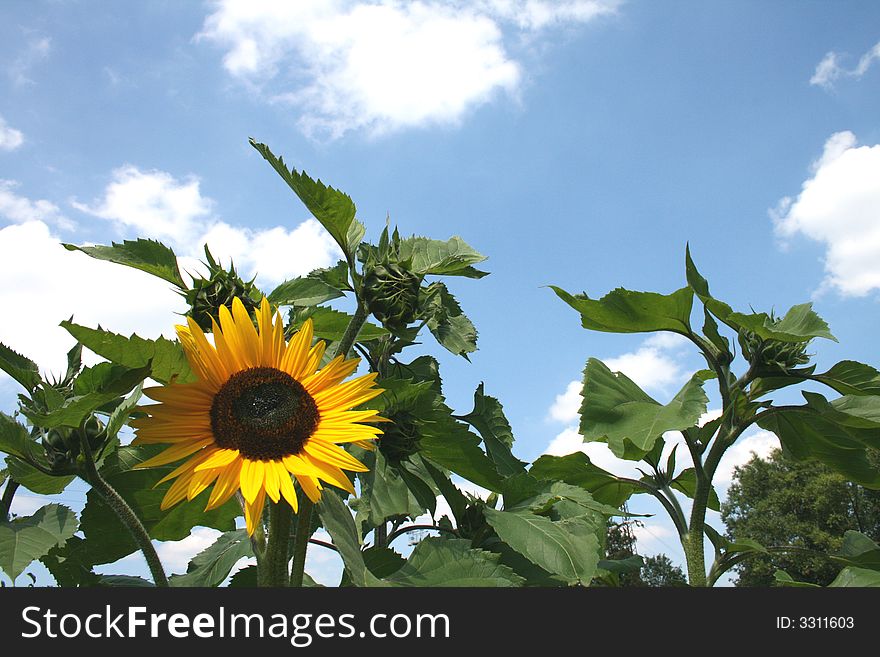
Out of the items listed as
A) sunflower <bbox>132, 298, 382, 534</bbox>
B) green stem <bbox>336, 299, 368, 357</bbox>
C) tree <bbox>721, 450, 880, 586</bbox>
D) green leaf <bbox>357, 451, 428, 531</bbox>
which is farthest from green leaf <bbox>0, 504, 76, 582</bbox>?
tree <bbox>721, 450, 880, 586</bbox>

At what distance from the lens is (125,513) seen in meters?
1.29

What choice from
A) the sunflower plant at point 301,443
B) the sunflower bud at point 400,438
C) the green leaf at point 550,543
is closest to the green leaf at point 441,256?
the sunflower plant at point 301,443

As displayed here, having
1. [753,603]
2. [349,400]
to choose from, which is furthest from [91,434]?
[753,603]

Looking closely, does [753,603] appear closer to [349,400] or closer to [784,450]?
[349,400]

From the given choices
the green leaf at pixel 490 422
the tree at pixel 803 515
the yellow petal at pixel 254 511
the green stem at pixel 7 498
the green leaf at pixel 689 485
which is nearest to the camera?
the yellow petal at pixel 254 511

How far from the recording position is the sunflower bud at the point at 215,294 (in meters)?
1.32

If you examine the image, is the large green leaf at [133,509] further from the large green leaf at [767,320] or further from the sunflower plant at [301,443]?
the large green leaf at [767,320]

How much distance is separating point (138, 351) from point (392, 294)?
0.41 metres

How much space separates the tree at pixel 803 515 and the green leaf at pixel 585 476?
20625 millimetres

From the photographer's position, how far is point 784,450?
259cm

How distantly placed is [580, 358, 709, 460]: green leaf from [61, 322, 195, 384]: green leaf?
A: 119cm

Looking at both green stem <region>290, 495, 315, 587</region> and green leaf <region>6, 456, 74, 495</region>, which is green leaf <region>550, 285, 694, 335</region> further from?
green leaf <region>6, 456, 74, 495</region>

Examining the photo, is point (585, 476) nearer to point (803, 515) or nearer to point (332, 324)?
point (332, 324)

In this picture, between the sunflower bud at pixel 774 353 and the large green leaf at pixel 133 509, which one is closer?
the large green leaf at pixel 133 509
